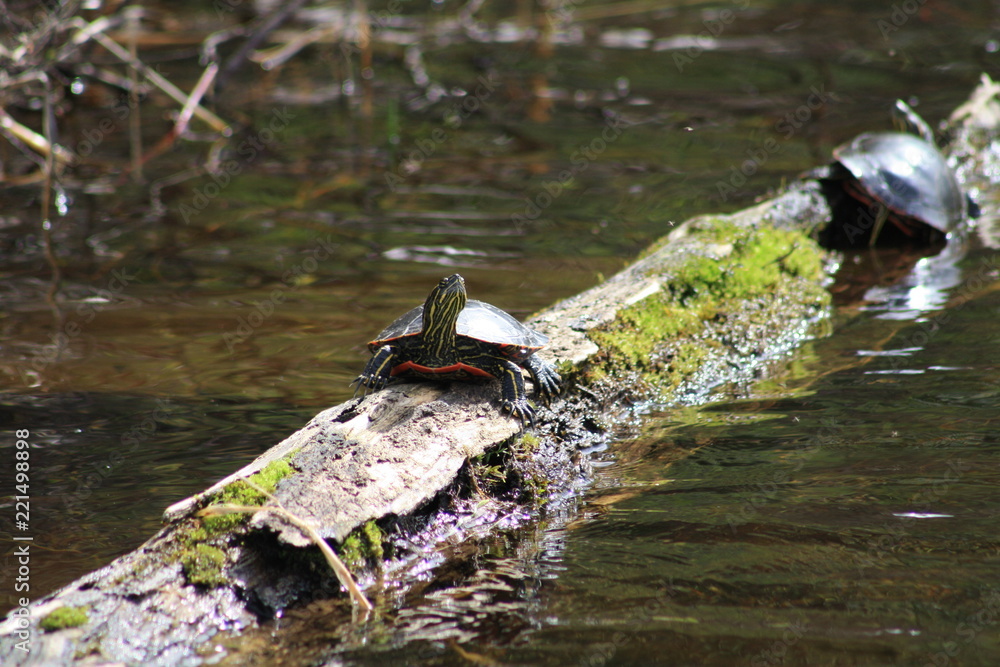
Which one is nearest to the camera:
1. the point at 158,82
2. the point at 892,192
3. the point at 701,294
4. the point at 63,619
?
the point at 63,619

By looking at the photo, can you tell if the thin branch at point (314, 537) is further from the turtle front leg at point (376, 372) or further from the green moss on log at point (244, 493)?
the turtle front leg at point (376, 372)

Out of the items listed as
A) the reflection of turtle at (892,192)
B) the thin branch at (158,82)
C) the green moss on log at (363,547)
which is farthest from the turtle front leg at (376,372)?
the thin branch at (158,82)

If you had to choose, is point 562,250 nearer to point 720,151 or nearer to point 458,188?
point 458,188

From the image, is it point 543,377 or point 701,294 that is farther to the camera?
point 701,294

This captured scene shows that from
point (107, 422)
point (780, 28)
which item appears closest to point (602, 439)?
point (107, 422)

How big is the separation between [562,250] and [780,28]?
8.89 metres

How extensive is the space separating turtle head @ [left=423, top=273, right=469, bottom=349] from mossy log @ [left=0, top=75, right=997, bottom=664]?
256 mm

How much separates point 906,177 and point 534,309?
10.1ft

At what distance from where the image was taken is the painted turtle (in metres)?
3.62

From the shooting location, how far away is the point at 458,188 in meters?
8.55

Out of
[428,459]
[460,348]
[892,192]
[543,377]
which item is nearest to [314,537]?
[428,459]

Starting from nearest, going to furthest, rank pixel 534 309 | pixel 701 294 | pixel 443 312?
1. pixel 443 312
2. pixel 701 294
3. pixel 534 309

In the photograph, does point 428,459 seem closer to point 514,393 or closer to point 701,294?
point 514,393

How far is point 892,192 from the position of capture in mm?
6707
